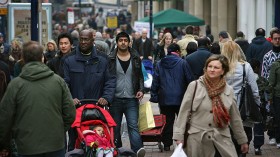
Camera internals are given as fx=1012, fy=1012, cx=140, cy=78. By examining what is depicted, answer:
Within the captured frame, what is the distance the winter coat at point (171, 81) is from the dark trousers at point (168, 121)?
16cm

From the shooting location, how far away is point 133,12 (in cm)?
7750

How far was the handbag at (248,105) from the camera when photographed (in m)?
13.0

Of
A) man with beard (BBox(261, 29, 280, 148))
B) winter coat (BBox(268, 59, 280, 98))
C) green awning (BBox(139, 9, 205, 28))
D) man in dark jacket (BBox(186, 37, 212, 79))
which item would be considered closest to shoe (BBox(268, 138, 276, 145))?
man with beard (BBox(261, 29, 280, 148))

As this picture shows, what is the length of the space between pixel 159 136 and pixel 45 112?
6.38 meters

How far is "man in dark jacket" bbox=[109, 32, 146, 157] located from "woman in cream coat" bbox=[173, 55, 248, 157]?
11.4 ft

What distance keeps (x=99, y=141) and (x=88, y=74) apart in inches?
64.2

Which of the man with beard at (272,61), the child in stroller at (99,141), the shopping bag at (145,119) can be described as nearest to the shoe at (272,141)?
the man with beard at (272,61)

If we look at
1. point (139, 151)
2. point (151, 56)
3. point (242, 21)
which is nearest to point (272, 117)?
point (139, 151)

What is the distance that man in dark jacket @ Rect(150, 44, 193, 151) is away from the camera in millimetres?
15344

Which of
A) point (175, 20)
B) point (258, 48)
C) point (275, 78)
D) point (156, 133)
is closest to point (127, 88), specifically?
point (156, 133)

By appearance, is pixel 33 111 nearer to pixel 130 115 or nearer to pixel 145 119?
pixel 130 115

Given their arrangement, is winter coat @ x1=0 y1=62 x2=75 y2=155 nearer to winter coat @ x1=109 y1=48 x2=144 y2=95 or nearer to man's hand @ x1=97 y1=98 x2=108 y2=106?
man's hand @ x1=97 y1=98 x2=108 y2=106

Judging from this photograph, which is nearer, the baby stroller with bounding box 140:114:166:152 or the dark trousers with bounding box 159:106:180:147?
the baby stroller with bounding box 140:114:166:152

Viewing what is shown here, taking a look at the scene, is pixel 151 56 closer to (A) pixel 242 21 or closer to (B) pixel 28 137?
(A) pixel 242 21
